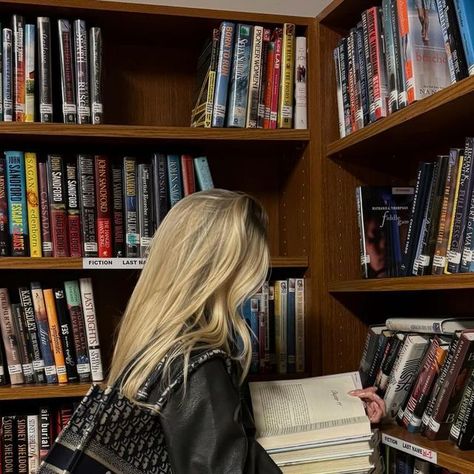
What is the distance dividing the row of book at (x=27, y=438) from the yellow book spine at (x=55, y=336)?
11 cm

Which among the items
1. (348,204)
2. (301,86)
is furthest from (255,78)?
(348,204)

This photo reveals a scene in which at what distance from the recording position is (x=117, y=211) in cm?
174

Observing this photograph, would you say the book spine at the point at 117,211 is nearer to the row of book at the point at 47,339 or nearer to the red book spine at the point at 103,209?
the red book spine at the point at 103,209

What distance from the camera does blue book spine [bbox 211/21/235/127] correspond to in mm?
1742

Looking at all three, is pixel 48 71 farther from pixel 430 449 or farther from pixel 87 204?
pixel 430 449

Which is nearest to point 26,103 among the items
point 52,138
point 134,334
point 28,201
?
point 52,138

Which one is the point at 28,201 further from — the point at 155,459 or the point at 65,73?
the point at 155,459

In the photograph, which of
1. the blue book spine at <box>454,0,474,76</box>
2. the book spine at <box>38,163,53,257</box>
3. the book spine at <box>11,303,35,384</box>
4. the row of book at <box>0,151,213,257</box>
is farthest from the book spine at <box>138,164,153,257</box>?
the blue book spine at <box>454,0,474,76</box>

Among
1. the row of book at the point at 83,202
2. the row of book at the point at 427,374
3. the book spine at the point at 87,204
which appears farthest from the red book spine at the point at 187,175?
the row of book at the point at 427,374

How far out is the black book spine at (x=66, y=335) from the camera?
5.57 feet

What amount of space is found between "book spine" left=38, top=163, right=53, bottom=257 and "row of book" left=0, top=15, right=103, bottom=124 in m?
0.12

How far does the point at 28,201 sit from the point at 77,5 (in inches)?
18.1

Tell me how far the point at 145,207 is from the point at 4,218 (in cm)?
32

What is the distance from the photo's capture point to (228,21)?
1784 mm
